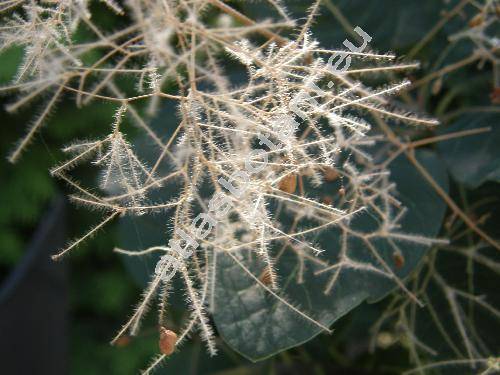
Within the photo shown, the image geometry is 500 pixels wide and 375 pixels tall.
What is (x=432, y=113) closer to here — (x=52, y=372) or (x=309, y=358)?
(x=309, y=358)

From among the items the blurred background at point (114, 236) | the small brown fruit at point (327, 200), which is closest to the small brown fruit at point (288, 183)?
the small brown fruit at point (327, 200)

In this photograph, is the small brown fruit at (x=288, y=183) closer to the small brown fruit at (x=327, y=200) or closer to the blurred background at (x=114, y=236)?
the small brown fruit at (x=327, y=200)

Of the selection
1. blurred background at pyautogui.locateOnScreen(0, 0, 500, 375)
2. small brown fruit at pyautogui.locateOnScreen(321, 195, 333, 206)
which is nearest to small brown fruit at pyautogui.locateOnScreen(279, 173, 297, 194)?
small brown fruit at pyautogui.locateOnScreen(321, 195, 333, 206)

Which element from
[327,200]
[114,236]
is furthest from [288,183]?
[114,236]

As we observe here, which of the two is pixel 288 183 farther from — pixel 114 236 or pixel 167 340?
pixel 114 236

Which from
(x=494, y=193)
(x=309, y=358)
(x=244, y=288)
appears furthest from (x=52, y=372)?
(x=494, y=193)

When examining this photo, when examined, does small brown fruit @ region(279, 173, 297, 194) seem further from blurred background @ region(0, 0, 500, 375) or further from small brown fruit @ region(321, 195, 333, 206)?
blurred background @ region(0, 0, 500, 375)
